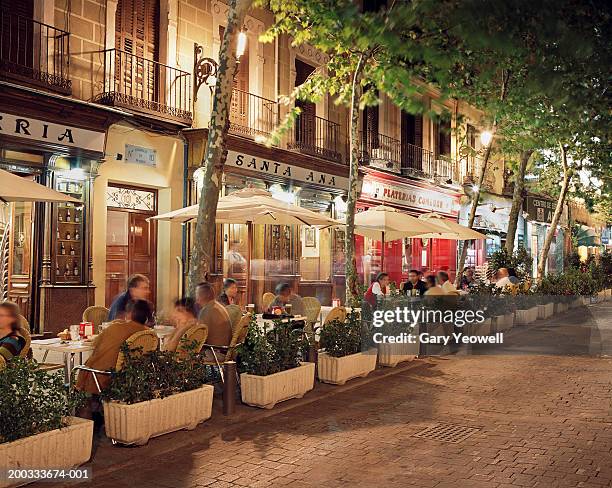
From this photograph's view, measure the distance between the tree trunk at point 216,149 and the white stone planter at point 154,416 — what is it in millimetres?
2809

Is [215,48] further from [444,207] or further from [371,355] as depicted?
[444,207]

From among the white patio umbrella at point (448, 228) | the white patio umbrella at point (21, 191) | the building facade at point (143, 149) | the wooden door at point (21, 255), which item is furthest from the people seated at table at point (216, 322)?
the white patio umbrella at point (448, 228)

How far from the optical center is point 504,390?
9258mm

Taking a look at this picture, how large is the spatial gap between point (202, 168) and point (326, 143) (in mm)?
5890

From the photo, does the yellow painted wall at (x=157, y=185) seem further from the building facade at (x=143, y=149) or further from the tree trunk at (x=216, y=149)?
the tree trunk at (x=216, y=149)

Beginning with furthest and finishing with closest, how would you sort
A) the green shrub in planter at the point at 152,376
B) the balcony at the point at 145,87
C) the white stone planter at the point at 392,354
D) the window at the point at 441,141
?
1. the window at the point at 441,141
2. the balcony at the point at 145,87
3. the white stone planter at the point at 392,354
4. the green shrub in planter at the point at 152,376

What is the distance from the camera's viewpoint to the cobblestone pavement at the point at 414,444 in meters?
5.57

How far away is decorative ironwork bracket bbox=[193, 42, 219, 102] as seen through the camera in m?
15.0

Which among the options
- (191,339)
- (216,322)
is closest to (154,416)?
(191,339)

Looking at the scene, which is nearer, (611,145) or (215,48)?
(215,48)

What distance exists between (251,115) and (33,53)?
5.98 metres

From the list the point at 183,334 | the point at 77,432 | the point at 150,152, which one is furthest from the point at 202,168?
the point at 77,432

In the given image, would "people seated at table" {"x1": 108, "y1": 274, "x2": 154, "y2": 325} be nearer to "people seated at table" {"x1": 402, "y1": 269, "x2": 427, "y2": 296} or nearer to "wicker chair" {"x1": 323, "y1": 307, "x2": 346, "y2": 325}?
"wicker chair" {"x1": 323, "y1": 307, "x2": 346, "y2": 325}

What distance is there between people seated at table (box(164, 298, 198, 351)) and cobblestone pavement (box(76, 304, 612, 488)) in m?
1.11
